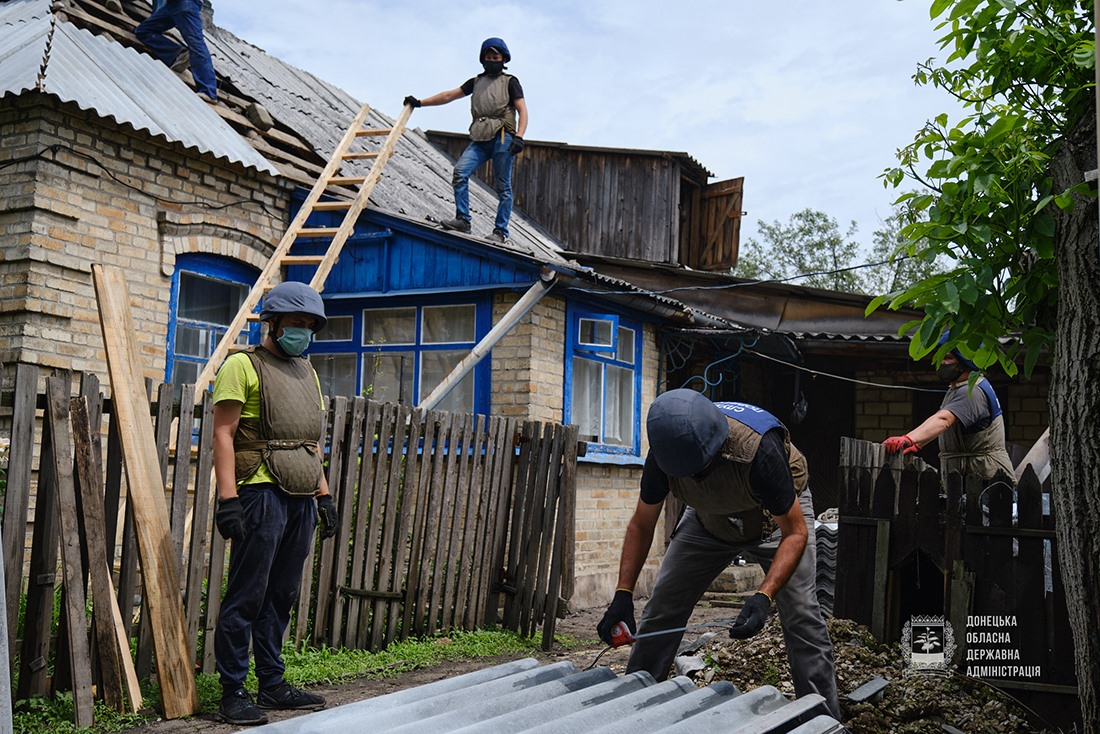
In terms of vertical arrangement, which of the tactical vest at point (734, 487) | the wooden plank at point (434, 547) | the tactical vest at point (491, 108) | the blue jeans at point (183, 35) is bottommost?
the wooden plank at point (434, 547)

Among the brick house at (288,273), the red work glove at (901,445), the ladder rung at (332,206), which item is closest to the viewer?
the red work glove at (901,445)

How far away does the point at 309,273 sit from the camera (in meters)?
9.84

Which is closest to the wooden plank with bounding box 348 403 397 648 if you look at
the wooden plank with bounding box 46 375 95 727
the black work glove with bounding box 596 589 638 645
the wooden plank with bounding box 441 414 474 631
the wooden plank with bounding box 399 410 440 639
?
the wooden plank with bounding box 399 410 440 639

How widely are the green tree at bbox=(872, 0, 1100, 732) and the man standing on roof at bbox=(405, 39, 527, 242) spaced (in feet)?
21.6

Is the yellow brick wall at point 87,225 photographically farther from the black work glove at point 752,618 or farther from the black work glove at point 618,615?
the black work glove at point 752,618

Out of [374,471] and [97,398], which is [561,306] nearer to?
[374,471]

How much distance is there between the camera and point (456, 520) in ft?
22.5

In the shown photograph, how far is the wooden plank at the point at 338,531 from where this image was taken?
5.84 metres

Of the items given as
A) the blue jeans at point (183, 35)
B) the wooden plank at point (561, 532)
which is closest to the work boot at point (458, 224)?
the blue jeans at point (183, 35)

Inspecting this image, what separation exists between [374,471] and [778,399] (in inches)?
339

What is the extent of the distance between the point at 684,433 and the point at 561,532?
3888 mm

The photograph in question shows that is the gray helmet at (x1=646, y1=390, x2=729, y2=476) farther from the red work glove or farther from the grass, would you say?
the red work glove

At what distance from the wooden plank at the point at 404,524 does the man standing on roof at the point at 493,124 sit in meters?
3.81

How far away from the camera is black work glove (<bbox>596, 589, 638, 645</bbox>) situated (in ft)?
12.0
